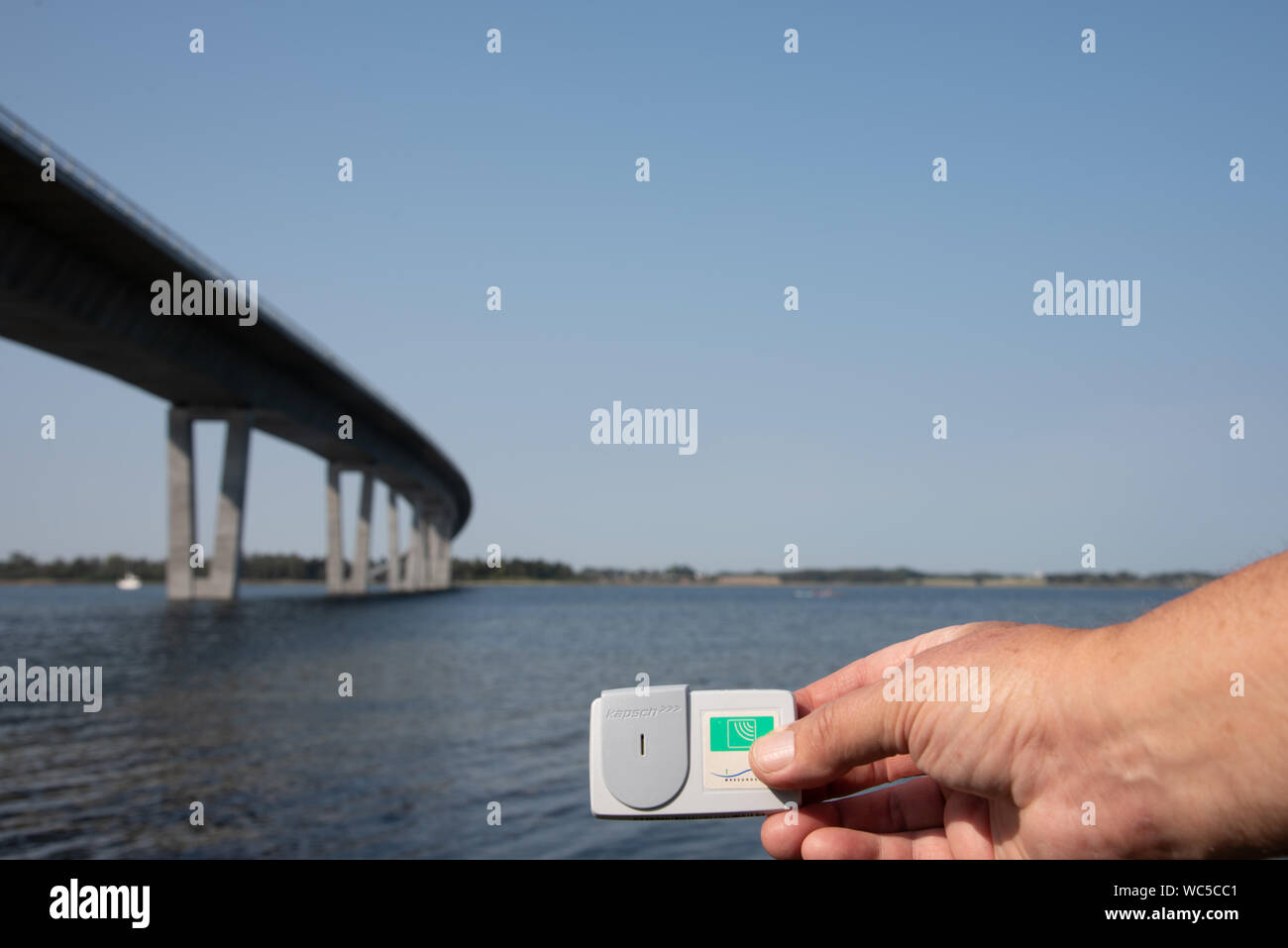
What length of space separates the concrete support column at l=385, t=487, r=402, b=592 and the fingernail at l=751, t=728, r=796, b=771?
102345 mm


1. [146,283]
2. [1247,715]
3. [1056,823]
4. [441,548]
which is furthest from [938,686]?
[441,548]

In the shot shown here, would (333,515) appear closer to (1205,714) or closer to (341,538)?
(341,538)

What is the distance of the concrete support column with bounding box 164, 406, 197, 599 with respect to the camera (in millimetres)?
54375

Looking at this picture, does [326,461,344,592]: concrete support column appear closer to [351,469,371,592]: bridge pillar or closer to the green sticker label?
[351,469,371,592]: bridge pillar

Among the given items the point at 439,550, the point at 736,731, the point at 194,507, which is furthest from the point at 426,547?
the point at 736,731

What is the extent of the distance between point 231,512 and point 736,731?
202ft

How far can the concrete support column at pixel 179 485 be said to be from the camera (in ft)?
178

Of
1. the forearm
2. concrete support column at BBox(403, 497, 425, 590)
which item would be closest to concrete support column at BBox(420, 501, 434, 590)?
concrete support column at BBox(403, 497, 425, 590)

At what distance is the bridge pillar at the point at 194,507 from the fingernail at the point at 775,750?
5857 centimetres

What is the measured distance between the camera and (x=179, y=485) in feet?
180

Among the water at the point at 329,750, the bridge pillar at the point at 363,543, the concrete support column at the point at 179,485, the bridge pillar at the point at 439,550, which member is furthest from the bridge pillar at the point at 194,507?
the bridge pillar at the point at 439,550

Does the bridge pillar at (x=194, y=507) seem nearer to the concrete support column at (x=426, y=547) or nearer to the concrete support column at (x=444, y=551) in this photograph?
the concrete support column at (x=426, y=547)

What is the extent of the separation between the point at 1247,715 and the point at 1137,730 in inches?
5.8
